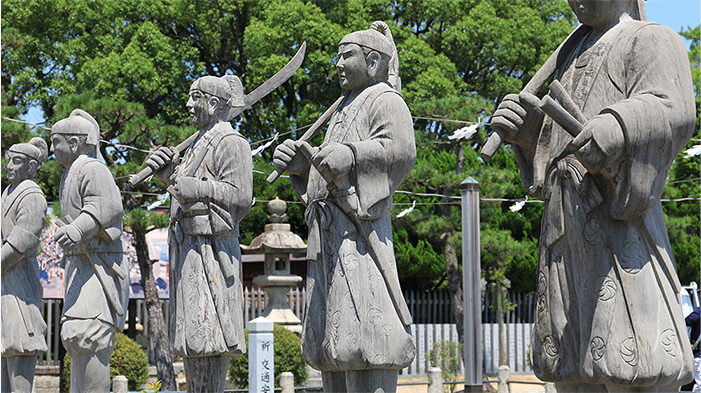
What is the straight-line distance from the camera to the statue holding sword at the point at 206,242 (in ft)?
19.9

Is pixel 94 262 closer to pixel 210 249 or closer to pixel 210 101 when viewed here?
pixel 210 249

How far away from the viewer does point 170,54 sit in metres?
19.3

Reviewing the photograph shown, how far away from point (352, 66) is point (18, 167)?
4.05m

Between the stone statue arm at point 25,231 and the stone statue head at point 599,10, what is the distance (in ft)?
16.6

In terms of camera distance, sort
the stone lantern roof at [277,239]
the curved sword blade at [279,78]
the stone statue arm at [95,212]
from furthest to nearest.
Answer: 1. the stone lantern roof at [277,239]
2. the stone statue arm at [95,212]
3. the curved sword blade at [279,78]

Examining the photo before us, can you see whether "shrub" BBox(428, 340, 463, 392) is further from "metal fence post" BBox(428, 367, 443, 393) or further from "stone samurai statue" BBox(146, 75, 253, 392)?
"stone samurai statue" BBox(146, 75, 253, 392)

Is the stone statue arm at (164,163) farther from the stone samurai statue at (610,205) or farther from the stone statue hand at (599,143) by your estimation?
the stone statue hand at (599,143)

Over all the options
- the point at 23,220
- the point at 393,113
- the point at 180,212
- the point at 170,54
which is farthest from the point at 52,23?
the point at 393,113

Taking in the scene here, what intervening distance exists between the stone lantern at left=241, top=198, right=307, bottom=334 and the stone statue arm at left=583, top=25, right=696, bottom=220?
42.3ft

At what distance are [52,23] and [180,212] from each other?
15.1m

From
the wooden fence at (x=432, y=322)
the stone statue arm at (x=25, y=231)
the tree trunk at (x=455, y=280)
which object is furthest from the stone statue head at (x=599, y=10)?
the tree trunk at (x=455, y=280)

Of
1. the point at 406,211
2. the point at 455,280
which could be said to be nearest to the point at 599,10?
the point at 406,211

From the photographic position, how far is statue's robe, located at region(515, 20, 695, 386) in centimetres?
390

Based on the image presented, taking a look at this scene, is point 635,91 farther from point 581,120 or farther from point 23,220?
point 23,220
